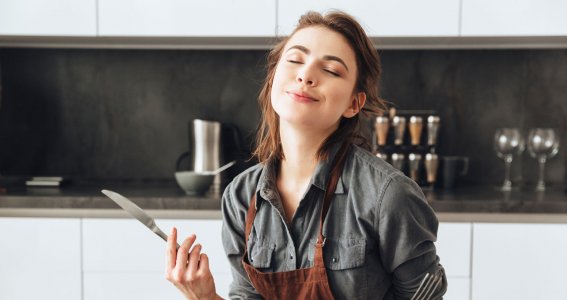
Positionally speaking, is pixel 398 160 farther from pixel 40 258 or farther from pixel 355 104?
pixel 40 258

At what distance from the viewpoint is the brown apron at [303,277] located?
1.12 m

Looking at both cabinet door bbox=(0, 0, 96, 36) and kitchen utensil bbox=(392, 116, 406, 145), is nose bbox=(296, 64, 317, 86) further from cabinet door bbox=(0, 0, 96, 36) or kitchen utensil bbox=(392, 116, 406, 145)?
cabinet door bbox=(0, 0, 96, 36)

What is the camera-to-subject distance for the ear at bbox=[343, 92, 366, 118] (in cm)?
115

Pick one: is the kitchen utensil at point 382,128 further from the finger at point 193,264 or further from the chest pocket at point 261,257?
the finger at point 193,264

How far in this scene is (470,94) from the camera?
2557mm

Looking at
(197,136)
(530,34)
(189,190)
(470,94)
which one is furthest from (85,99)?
(530,34)

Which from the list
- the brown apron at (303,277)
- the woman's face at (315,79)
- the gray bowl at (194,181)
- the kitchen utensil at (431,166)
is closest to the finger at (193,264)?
the brown apron at (303,277)

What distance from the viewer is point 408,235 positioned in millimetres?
1041

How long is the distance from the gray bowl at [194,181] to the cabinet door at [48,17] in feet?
2.01

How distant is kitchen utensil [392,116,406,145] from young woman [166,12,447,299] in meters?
1.04

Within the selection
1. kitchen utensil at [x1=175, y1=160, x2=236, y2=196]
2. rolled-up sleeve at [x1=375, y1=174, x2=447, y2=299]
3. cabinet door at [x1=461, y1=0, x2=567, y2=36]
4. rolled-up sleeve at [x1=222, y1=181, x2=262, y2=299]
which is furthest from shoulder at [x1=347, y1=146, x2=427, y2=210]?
cabinet door at [x1=461, y1=0, x2=567, y2=36]

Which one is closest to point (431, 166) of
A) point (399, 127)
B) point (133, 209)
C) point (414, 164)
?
point (414, 164)

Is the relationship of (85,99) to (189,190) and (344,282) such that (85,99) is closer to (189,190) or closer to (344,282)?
(189,190)

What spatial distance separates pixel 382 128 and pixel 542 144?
2.08ft
